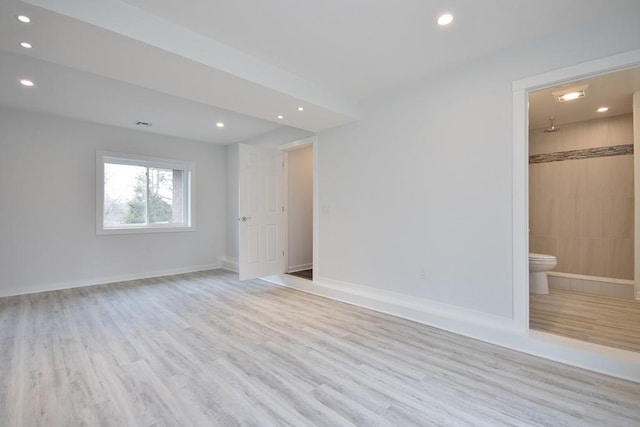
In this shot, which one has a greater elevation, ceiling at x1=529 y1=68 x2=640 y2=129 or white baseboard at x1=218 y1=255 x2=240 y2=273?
ceiling at x1=529 y1=68 x2=640 y2=129

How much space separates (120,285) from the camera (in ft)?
15.1

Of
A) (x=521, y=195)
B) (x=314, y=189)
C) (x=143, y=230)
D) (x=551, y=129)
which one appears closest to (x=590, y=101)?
→ (x=551, y=129)

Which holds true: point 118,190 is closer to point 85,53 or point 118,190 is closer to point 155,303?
point 155,303

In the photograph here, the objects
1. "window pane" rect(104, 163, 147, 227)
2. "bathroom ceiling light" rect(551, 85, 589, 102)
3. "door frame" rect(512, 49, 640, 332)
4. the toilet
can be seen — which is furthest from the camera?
"window pane" rect(104, 163, 147, 227)

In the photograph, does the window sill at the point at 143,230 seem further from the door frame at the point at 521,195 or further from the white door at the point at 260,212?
the door frame at the point at 521,195

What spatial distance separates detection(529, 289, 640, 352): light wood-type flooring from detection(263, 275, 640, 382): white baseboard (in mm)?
353

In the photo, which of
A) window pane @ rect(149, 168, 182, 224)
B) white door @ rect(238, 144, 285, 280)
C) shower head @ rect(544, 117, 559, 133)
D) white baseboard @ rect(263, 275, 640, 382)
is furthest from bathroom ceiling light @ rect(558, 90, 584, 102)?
window pane @ rect(149, 168, 182, 224)

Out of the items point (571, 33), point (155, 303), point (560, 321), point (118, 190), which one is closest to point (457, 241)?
point (560, 321)

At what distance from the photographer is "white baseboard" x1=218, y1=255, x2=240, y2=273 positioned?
5.75 m

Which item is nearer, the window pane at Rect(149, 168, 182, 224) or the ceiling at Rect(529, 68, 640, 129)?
the ceiling at Rect(529, 68, 640, 129)

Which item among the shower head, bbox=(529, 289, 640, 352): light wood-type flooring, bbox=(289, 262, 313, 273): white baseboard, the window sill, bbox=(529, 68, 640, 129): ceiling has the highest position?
bbox=(529, 68, 640, 129): ceiling

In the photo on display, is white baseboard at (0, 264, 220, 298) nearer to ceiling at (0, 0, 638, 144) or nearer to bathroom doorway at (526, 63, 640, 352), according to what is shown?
ceiling at (0, 0, 638, 144)

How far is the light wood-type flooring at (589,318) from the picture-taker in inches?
98.9

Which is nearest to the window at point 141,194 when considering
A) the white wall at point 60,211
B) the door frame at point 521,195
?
the white wall at point 60,211
